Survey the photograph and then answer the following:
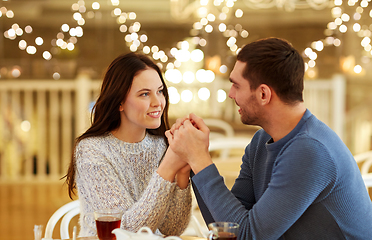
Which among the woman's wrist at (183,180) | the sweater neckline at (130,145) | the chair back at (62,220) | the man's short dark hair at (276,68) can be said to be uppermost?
the man's short dark hair at (276,68)

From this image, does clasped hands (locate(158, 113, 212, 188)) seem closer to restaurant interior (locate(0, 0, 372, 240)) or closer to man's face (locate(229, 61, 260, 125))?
A: man's face (locate(229, 61, 260, 125))

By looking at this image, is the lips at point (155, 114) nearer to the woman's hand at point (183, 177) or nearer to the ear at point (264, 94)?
the woman's hand at point (183, 177)

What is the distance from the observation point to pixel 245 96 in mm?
1081

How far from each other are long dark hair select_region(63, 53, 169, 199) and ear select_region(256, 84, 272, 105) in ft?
1.68

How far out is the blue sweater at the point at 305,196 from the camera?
924 mm

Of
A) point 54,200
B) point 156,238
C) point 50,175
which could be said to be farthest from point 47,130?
point 156,238

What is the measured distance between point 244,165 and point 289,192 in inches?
13.7

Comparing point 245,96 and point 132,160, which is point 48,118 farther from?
point 245,96

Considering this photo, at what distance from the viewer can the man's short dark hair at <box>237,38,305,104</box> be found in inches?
40.3

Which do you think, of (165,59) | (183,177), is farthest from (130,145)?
(165,59)

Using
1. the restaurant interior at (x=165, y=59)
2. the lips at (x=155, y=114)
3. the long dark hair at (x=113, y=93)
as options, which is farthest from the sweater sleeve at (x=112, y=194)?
the restaurant interior at (x=165, y=59)

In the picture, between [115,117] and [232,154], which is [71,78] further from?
[115,117]

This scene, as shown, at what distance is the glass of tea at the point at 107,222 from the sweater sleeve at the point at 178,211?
0.35 m

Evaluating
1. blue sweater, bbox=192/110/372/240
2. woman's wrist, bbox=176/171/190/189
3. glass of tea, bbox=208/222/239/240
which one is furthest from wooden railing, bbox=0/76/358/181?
glass of tea, bbox=208/222/239/240
